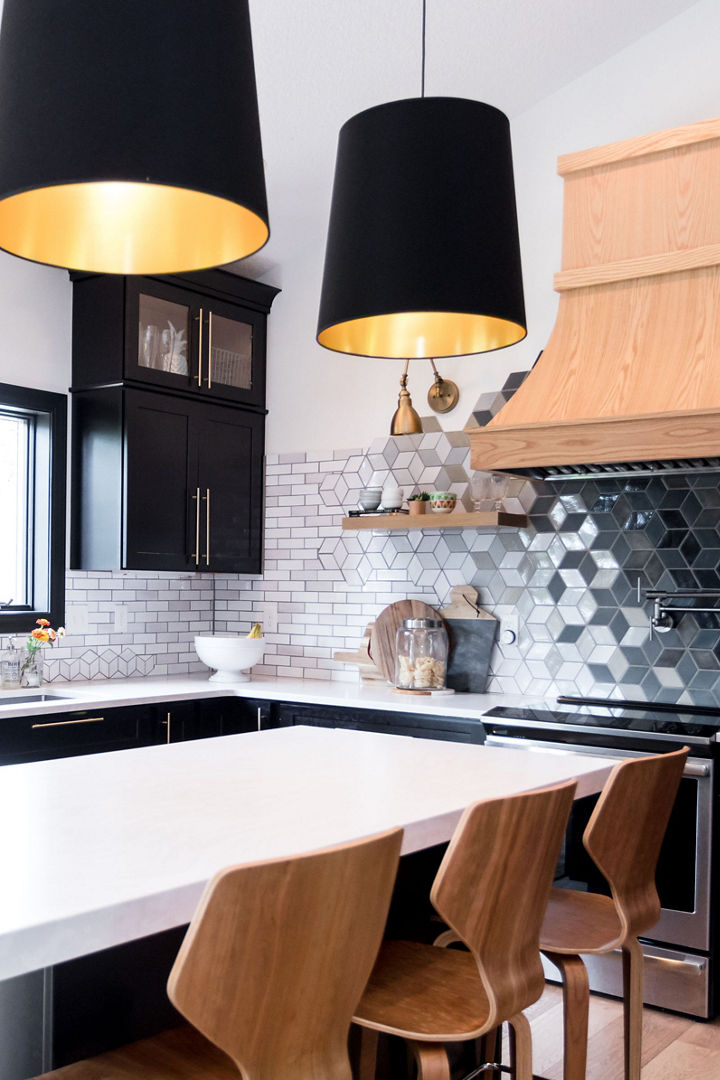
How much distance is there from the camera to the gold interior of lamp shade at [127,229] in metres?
1.85

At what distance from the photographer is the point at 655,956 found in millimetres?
3561

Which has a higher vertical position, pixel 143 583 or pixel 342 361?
pixel 342 361

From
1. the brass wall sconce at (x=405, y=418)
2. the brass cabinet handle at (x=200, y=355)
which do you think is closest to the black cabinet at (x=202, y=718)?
the brass wall sconce at (x=405, y=418)

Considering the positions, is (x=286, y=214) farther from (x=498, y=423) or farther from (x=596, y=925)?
(x=596, y=925)

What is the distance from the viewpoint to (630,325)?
398 cm

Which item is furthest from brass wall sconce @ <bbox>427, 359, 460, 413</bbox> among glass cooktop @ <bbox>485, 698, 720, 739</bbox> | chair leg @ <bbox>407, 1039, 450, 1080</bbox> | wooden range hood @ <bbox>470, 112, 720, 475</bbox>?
chair leg @ <bbox>407, 1039, 450, 1080</bbox>

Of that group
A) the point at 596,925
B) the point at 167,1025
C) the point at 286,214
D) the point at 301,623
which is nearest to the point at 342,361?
the point at 286,214

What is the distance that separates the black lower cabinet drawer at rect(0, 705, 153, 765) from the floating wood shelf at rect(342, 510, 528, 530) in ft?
4.14

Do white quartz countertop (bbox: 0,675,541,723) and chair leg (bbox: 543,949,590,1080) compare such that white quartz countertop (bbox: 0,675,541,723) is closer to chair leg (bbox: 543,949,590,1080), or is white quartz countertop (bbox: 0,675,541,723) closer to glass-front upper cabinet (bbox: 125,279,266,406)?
glass-front upper cabinet (bbox: 125,279,266,406)

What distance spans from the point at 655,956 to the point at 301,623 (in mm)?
2435

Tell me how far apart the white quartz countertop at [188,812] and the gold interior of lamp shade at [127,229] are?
97 cm

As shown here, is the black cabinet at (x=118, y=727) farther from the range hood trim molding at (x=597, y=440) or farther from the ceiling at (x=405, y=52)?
the ceiling at (x=405, y=52)

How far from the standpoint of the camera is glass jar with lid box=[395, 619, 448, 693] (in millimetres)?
4629

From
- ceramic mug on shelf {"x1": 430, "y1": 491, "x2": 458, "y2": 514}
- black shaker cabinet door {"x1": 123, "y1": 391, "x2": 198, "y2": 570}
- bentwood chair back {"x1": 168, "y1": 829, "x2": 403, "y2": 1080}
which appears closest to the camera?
bentwood chair back {"x1": 168, "y1": 829, "x2": 403, "y2": 1080}
